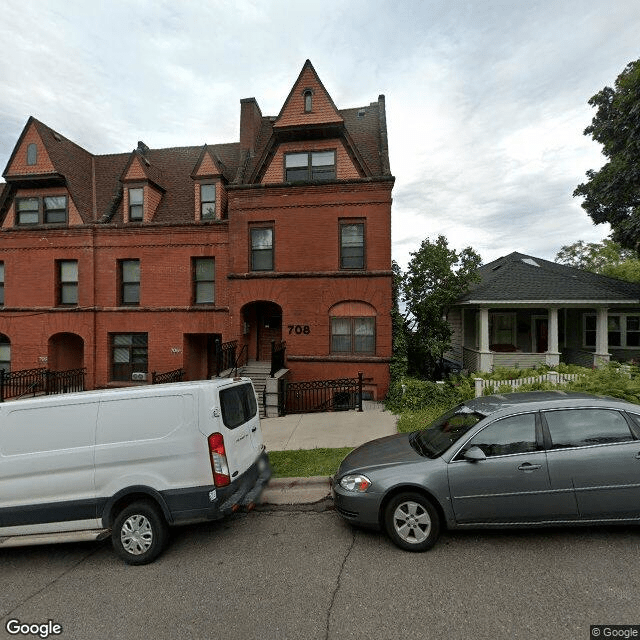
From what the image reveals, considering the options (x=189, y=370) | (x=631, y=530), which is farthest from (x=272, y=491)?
(x=189, y=370)

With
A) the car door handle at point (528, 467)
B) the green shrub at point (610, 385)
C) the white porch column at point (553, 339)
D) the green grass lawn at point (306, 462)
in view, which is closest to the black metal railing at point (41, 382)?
the green grass lawn at point (306, 462)

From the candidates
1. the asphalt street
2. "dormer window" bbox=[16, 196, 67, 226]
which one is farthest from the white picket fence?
"dormer window" bbox=[16, 196, 67, 226]

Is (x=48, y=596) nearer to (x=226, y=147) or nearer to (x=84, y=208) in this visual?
(x=84, y=208)

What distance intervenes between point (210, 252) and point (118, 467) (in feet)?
36.6

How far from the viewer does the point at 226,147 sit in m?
16.5

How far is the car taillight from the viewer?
3.91 meters

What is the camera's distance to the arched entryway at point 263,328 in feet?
45.3

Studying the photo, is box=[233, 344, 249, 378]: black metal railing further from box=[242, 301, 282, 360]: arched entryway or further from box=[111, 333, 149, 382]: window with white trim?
box=[111, 333, 149, 382]: window with white trim

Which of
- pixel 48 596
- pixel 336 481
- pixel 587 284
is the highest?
pixel 587 284

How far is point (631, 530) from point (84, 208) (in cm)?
1947

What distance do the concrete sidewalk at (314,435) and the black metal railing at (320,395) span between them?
3.92 ft

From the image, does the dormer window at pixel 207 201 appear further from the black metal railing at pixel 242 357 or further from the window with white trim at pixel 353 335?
the window with white trim at pixel 353 335

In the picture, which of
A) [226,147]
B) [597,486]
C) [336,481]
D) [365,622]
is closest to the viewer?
[365,622]

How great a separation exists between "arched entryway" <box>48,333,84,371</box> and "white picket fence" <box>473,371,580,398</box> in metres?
16.5
